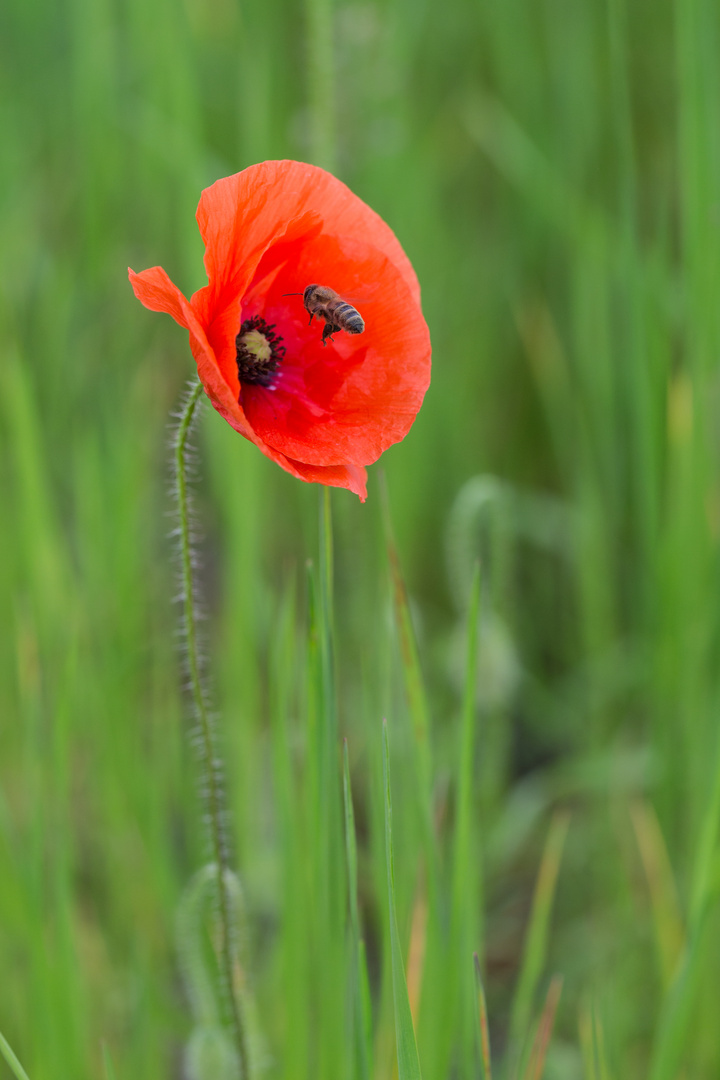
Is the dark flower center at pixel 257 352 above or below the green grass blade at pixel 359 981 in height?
above

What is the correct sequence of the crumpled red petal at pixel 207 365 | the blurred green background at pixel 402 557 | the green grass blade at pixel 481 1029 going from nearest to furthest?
the crumpled red petal at pixel 207 365
the green grass blade at pixel 481 1029
the blurred green background at pixel 402 557

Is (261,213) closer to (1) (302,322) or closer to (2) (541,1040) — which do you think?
(1) (302,322)

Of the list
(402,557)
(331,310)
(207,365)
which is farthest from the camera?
(402,557)

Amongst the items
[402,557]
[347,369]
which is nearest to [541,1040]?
[347,369]

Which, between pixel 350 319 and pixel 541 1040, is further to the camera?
pixel 541 1040

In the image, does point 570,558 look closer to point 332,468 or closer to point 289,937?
point 289,937

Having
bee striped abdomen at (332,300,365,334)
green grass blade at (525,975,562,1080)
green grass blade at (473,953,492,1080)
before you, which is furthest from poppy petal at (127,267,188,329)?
green grass blade at (525,975,562,1080)

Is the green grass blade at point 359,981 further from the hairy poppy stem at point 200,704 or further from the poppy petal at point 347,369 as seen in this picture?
the poppy petal at point 347,369

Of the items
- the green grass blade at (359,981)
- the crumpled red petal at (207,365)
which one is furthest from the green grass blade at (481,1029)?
the crumpled red petal at (207,365)
